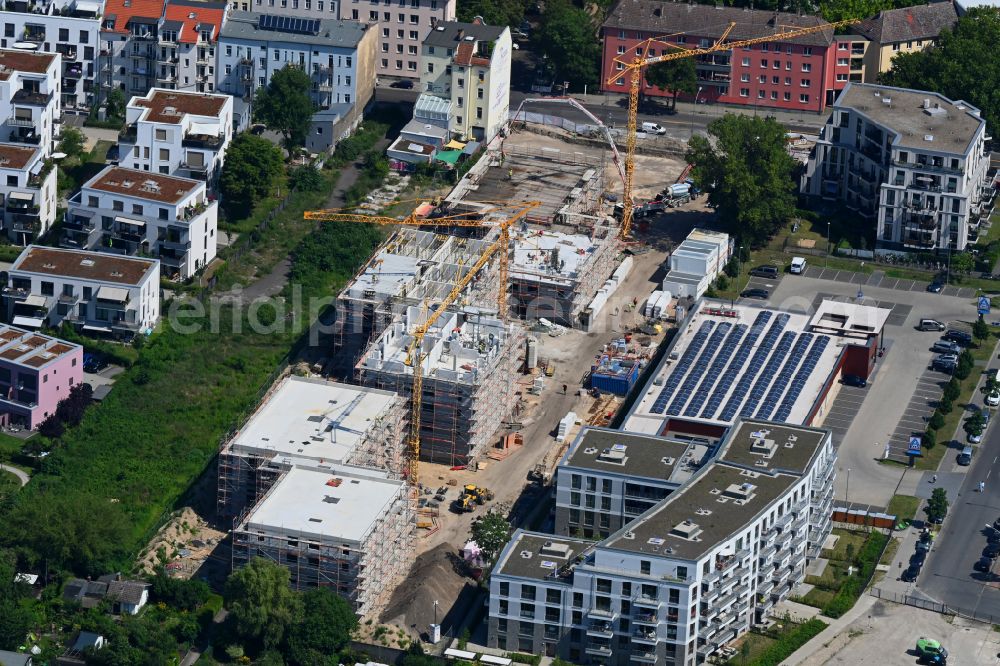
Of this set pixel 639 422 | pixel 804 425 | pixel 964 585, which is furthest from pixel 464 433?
pixel 964 585

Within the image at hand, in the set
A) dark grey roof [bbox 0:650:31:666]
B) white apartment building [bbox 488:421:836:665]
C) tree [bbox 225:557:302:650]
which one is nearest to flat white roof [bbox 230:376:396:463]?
tree [bbox 225:557:302:650]

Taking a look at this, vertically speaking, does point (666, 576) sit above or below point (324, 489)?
below

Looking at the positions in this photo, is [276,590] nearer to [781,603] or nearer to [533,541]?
[533,541]

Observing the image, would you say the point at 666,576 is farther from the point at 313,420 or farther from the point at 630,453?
the point at 313,420

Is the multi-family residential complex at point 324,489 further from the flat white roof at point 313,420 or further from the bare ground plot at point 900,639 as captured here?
the bare ground plot at point 900,639

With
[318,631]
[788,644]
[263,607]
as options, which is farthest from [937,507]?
[263,607]

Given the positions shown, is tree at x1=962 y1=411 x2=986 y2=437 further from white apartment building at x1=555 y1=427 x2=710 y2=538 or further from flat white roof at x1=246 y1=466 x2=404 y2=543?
flat white roof at x1=246 y1=466 x2=404 y2=543
